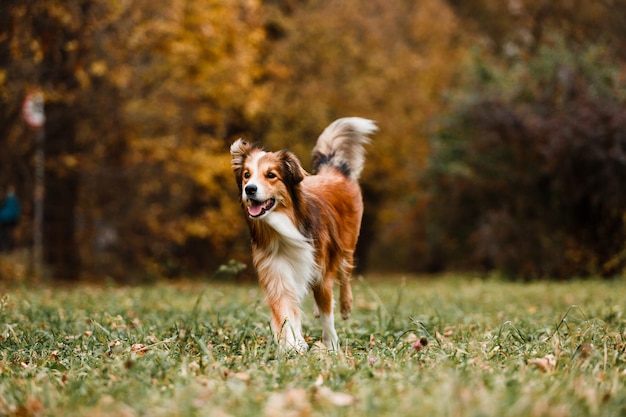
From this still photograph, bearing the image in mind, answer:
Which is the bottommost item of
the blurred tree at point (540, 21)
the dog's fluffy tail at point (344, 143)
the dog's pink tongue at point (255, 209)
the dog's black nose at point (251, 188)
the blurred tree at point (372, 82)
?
the dog's pink tongue at point (255, 209)

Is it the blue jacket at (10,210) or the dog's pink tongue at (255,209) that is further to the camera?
the blue jacket at (10,210)

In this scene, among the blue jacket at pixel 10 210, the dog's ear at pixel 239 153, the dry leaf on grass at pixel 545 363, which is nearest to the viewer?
the dry leaf on grass at pixel 545 363

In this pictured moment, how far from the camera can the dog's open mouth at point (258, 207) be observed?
595 centimetres

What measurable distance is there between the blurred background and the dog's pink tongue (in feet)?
20.9

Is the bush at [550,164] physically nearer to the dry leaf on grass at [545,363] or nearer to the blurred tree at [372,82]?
the blurred tree at [372,82]

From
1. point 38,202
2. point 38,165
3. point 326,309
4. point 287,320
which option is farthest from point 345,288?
point 38,202

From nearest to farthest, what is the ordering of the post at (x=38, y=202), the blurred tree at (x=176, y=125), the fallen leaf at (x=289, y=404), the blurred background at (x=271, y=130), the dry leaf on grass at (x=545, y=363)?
the fallen leaf at (x=289, y=404)
the dry leaf on grass at (x=545, y=363)
the blurred background at (x=271, y=130)
the post at (x=38, y=202)
the blurred tree at (x=176, y=125)

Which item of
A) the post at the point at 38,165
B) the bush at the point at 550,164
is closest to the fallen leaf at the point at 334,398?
the post at the point at 38,165

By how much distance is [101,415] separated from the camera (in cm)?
343

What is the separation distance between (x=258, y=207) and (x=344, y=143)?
242 cm

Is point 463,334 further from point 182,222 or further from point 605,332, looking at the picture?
point 182,222

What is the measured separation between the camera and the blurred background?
1597cm

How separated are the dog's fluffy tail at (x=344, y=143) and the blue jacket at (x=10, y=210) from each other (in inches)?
354

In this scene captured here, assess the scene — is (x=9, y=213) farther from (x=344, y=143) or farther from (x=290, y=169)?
(x=290, y=169)
